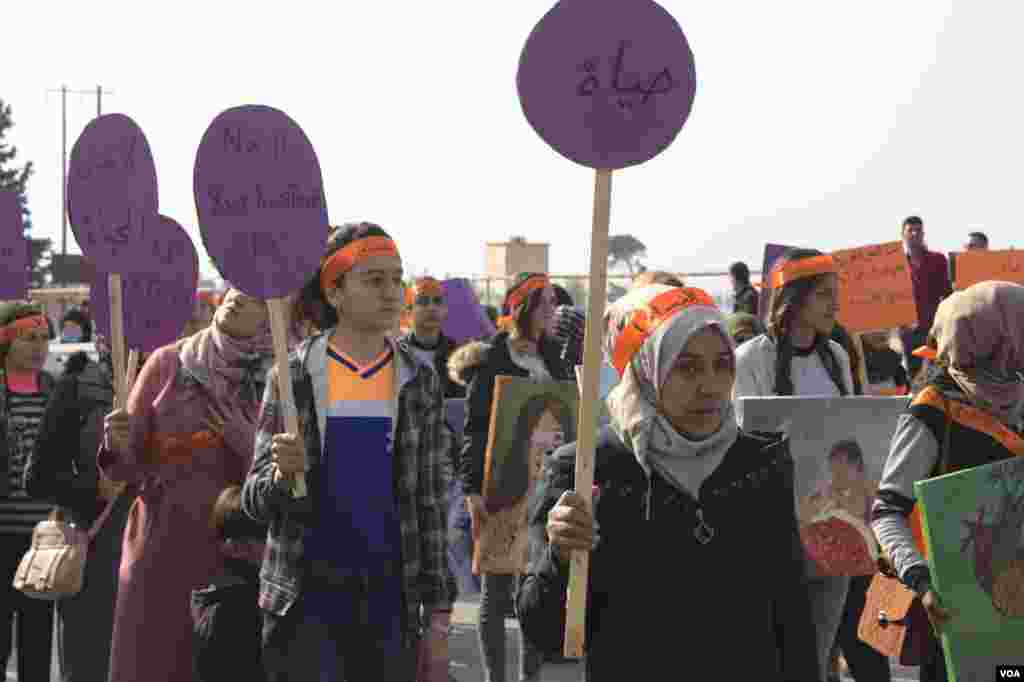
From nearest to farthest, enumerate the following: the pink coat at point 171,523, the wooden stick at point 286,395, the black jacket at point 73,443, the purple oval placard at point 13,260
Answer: the wooden stick at point 286,395
the pink coat at point 171,523
the black jacket at point 73,443
the purple oval placard at point 13,260

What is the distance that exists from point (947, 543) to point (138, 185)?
3702 mm

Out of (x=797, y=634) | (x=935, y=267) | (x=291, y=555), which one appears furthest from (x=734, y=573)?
(x=935, y=267)

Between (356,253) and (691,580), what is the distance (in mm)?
1738

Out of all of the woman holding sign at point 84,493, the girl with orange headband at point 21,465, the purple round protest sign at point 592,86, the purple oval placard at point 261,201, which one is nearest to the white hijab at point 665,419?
the purple round protest sign at point 592,86

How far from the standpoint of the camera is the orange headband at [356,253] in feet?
17.0

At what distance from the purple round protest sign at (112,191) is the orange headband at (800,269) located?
2.45 metres

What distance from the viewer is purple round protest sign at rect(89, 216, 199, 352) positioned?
22.5 ft

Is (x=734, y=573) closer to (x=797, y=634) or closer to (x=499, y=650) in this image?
(x=797, y=634)

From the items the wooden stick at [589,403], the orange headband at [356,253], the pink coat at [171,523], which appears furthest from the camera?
the pink coat at [171,523]

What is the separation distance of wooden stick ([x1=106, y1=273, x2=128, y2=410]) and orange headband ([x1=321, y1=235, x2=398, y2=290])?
1376mm

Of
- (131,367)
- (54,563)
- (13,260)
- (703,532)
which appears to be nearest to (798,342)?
(131,367)

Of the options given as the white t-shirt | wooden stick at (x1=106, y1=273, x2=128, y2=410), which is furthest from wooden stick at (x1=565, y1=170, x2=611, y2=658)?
the white t-shirt

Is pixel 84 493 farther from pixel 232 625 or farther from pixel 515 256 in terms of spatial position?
pixel 515 256

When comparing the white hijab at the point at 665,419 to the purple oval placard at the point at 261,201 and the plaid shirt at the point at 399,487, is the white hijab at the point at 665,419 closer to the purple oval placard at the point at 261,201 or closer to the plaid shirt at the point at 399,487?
the plaid shirt at the point at 399,487
